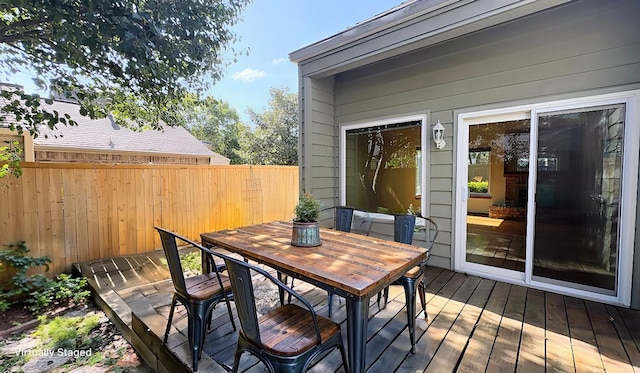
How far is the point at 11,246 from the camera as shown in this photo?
3340mm

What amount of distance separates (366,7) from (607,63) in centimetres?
407

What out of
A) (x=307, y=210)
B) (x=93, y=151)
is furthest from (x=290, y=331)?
(x=93, y=151)

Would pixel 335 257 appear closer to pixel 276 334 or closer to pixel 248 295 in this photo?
pixel 276 334

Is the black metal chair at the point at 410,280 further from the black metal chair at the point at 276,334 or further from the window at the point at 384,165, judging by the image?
the window at the point at 384,165

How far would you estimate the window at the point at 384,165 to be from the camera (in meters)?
3.91

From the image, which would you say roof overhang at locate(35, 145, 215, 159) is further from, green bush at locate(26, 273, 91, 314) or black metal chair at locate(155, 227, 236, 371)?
black metal chair at locate(155, 227, 236, 371)

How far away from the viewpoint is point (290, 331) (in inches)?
60.1

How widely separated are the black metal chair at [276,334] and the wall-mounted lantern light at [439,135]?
112 inches

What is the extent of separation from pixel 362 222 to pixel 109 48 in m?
3.80

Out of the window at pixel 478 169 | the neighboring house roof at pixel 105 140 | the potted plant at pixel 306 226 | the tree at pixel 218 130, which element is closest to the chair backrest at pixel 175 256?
the potted plant at pixel 306 226

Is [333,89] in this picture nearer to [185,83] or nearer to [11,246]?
[185,83]

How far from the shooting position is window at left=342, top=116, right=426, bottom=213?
3.91 m

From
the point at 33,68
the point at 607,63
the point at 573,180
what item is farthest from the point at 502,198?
the point at 33,68

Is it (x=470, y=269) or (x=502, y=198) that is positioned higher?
(x=502, y=198)
